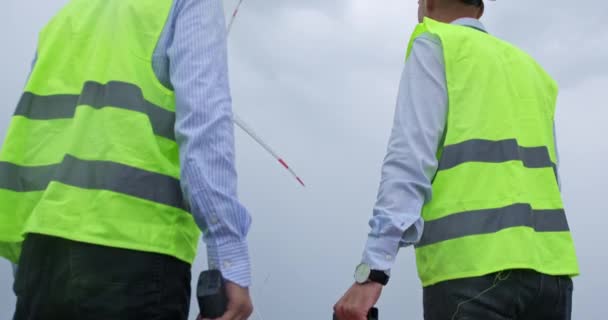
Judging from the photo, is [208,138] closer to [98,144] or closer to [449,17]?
[98,144]

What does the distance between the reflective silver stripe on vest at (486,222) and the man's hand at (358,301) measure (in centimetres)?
54

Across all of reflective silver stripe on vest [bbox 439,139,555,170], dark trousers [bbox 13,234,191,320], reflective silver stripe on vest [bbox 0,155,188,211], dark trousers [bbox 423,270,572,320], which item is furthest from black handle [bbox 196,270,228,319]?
reflective silver stripe on vest [bbox 439,139,555,170]

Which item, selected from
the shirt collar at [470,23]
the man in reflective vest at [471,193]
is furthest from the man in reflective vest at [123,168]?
the shirt collar at [470,23]

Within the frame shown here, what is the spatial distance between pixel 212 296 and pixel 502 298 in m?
1.95

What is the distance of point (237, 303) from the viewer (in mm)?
3949

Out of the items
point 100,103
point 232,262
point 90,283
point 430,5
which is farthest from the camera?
point 430,5

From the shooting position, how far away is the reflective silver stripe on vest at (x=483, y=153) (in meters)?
5.08

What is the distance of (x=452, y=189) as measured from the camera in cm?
505

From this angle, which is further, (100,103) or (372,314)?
(372,314)

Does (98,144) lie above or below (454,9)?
below

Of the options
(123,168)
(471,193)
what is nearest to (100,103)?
(123,168)

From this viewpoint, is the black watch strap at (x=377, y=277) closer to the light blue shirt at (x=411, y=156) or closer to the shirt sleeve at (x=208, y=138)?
the light blue shirt at (x=411, y=156)

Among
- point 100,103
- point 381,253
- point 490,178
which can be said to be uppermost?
point 100,103

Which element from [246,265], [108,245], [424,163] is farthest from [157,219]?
[424,163]
